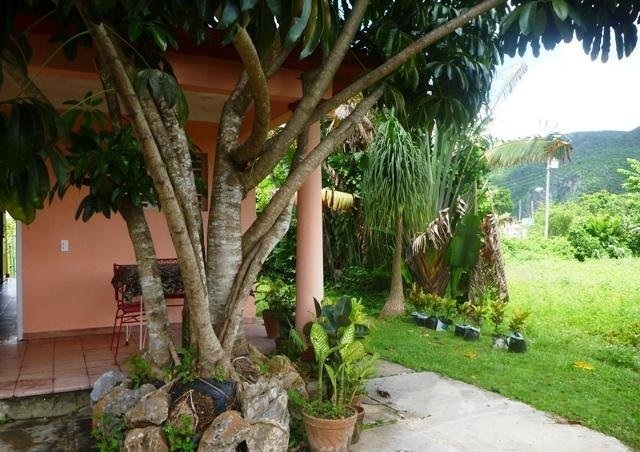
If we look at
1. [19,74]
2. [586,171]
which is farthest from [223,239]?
[586,171]

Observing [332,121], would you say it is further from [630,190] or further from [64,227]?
[630,190]

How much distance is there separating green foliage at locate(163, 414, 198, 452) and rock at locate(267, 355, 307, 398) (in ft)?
2.17

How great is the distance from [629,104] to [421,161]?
1889 inches

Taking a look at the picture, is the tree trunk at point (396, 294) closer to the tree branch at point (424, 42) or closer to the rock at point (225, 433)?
the tree branch at point (424, 42)

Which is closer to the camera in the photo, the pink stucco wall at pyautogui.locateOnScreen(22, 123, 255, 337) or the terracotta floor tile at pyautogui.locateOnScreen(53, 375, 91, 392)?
the terracotta floor tile at pyautogui.locateOnScreen(53, 375, 91, 392)

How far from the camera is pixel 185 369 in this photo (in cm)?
347

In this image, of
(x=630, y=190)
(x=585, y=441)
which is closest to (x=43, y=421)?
(x=585, y=441)

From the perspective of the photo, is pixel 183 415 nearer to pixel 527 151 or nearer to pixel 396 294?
pixel 396 294

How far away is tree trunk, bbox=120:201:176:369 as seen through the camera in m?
3.68

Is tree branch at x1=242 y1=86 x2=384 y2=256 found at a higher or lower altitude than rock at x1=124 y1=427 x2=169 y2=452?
higher

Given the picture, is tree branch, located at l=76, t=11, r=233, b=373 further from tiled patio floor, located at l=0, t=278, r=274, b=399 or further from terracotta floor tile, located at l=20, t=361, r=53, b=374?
terracotta floor tile, located at l=20, t=361, r=53, b=374

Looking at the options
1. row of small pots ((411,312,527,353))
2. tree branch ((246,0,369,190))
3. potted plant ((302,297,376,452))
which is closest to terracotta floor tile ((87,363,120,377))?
potted plant ((302,297,376,452))

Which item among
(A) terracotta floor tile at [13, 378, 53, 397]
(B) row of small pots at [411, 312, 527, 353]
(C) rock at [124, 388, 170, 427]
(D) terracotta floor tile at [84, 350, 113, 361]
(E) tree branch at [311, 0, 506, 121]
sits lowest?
(B) row of small pots at [411, 312, 527, 353]

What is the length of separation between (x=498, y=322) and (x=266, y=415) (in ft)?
15.1
